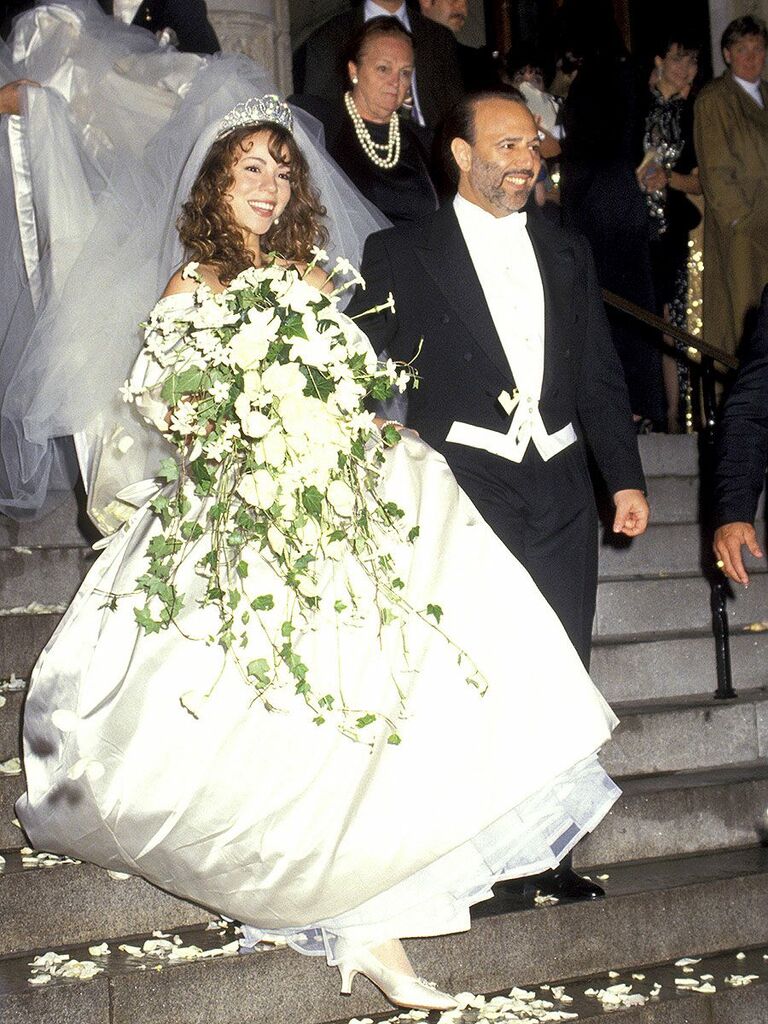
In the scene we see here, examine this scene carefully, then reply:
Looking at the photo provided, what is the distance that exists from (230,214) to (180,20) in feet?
6.87

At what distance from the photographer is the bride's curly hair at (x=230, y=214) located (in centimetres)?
404

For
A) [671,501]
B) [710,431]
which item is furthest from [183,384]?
[671,501]

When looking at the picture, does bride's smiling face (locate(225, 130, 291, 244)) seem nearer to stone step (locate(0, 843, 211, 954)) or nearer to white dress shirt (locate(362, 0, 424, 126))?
stone step (locate(0, 843, 211, 954))

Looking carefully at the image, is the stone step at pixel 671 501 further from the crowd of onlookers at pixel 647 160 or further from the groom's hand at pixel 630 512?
the groom's hand at pixel 630 512

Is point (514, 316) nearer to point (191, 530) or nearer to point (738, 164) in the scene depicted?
point (191, 530)

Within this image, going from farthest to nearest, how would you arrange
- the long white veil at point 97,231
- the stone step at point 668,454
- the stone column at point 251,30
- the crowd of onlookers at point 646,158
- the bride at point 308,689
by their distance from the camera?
the stone column at point 251,30 → the crowd of onlookers at point 646,158 → the stone step at point 668,454 → the long white veil at point 97,231 → the bride at point 308,689

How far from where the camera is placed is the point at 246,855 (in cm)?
327

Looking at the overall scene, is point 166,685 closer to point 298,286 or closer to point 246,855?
point 246,855

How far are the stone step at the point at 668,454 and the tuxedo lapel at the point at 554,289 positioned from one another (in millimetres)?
2430

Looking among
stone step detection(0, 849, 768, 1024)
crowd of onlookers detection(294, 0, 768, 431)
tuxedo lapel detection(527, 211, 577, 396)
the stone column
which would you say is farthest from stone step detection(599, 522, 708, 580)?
the stone column

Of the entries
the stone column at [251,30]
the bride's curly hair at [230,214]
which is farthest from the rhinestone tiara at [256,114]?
the stone column at [251,30]

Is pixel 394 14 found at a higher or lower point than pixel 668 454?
higher

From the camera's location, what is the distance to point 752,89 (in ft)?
25.2

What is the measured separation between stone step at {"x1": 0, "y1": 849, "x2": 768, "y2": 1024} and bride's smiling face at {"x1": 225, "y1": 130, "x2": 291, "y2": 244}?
193cm
